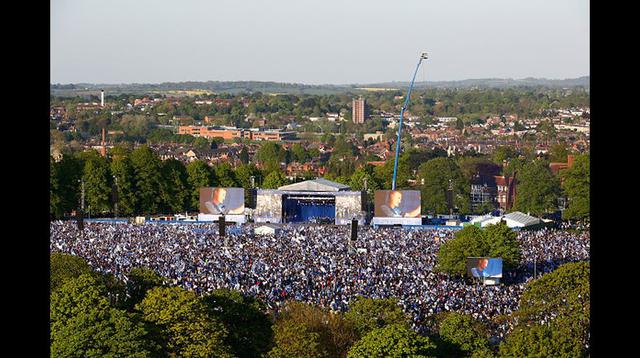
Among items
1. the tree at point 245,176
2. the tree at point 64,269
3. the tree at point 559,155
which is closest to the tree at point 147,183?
the tree at point 245,176

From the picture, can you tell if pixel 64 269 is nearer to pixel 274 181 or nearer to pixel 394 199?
pixel 394 199

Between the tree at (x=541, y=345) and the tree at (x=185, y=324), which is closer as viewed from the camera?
the tree at (x=541, y=345)

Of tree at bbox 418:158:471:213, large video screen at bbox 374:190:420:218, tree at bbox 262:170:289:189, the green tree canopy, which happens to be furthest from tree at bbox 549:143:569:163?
the green tree canopy

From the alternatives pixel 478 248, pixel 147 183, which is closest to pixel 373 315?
pixel 478 248

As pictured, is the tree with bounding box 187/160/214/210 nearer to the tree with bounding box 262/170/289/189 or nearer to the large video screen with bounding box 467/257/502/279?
the tree with bounding box 262/170/289/189

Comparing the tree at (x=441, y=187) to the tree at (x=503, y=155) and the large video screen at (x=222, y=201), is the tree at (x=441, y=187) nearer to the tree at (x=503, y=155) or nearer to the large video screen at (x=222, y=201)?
the large video screen at (x=222, y=201)
